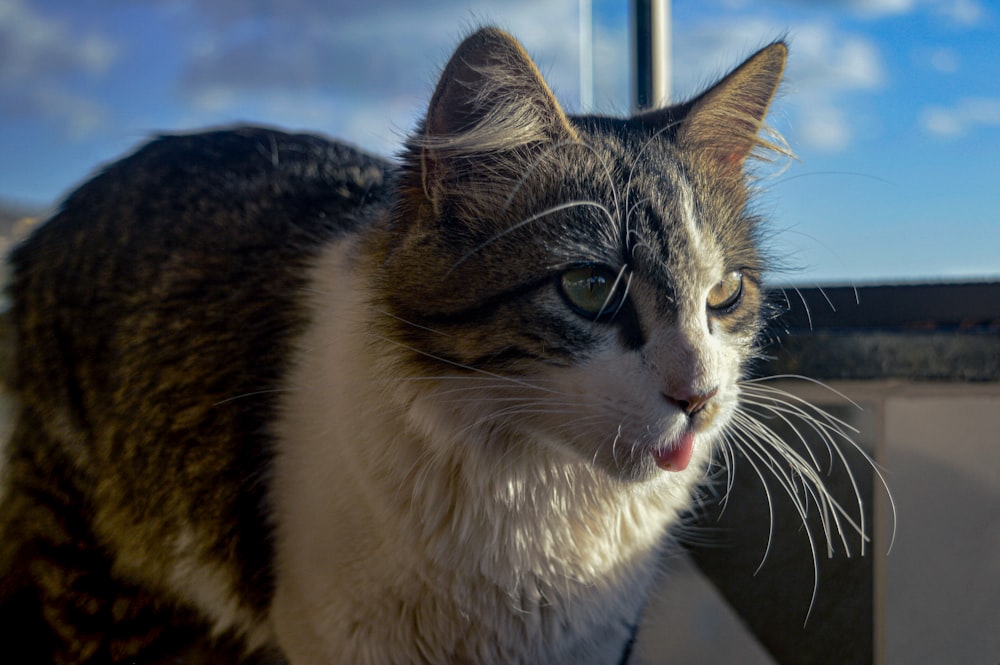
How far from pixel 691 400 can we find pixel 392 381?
396 millimetres

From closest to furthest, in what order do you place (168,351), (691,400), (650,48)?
1. (691,400)
2. (168,351)
3. (650,48)

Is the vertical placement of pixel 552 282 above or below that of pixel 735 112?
below

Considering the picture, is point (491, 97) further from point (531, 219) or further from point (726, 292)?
point (726, 292)

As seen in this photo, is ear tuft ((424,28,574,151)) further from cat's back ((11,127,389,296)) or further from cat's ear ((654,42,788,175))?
cat's back ((11,127,389,296))

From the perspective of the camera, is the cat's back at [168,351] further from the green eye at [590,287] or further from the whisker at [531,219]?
the green eye at [590,287]

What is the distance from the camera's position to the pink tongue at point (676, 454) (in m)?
0.93

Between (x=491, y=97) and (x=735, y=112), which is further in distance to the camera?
(x=735, y=112)

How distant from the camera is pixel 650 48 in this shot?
1.91 metres

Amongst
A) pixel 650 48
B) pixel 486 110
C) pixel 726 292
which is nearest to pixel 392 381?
pixel 486 110

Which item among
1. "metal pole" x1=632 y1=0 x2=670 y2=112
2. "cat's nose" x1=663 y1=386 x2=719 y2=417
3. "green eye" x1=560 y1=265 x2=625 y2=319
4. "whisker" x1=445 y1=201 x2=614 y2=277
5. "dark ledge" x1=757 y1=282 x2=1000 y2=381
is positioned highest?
"metal pole" x1=632 y1=0 x2=670 y2=112

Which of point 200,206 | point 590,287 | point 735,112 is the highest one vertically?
point 735,112

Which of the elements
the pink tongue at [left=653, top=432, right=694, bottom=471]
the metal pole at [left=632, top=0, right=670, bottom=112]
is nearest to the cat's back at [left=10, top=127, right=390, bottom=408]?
the pink tongue at [left=653, top=432, right=694, bottom=471]

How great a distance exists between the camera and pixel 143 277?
1.44 m

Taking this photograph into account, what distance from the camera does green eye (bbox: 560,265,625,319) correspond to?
37.3 inches
